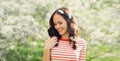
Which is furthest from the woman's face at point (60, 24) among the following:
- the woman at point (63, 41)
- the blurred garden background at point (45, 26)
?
the blurred garden background at point (45, 26)

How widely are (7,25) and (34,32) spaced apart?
0.38 metres

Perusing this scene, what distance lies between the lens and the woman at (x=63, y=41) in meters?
2.88

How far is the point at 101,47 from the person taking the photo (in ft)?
21.0

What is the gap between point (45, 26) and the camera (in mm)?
6004

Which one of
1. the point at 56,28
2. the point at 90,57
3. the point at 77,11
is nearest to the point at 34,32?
the point at 77,11

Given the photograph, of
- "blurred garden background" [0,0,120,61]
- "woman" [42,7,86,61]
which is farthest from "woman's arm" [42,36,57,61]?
"blurred garden background" [0,0,120,61]

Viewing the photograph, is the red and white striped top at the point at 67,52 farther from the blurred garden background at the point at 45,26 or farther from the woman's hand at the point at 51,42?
the blurred garden background at the point at 45,26

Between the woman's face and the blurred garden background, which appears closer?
the woman's face

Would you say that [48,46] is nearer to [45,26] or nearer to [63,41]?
[63,41]

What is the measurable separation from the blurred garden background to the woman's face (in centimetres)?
247

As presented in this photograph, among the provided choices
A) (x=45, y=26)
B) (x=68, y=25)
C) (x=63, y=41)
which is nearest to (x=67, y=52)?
(x=63, y=41)

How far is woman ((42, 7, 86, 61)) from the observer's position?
288 cm

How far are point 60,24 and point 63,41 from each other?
0.13 metres

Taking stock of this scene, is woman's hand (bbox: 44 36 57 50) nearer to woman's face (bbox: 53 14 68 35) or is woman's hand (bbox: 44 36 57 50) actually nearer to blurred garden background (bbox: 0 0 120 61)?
woman's face (bbox: 53 14 68 35)
